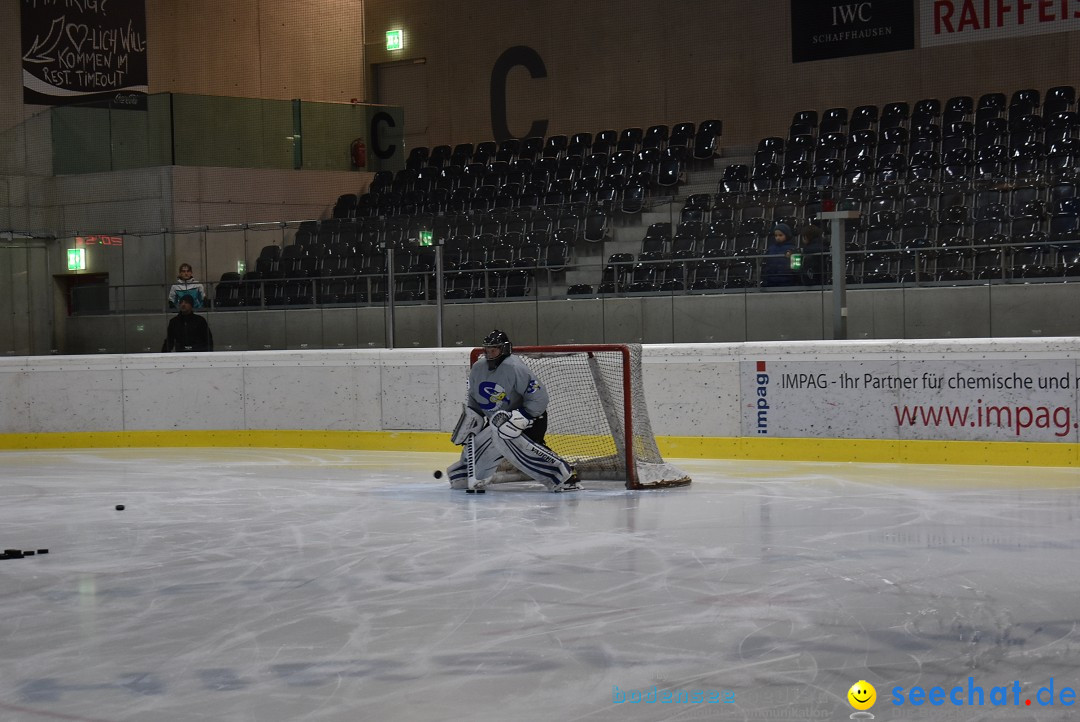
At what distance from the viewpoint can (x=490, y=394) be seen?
970 cm

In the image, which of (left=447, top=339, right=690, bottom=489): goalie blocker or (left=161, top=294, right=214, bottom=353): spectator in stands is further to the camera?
(left=161, top=294, right=214, bottom=353): spectator in stands

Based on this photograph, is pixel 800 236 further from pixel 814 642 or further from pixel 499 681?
pixel 499 681

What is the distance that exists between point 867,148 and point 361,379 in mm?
7939

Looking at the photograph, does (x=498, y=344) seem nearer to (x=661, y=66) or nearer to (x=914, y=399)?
(x=914, y=399)

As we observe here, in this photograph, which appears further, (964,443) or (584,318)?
(584,318)

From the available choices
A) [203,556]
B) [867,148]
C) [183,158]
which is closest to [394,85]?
[183,158]

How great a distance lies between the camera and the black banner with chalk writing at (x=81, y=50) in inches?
834

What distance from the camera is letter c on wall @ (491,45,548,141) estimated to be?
23.8 meters

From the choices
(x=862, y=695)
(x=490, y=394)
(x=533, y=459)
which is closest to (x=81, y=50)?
(x=490, y=394)

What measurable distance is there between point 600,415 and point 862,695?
6702 mm

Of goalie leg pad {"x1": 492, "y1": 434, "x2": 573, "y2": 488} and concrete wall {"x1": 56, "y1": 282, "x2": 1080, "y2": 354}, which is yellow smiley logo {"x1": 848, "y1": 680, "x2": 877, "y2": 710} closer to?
goalie leg pad {"x1": 492, "y1": 434, "x2": 573, "y2": 488}

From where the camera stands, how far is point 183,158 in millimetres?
19938

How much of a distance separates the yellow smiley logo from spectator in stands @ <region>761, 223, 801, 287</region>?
7.25 meters

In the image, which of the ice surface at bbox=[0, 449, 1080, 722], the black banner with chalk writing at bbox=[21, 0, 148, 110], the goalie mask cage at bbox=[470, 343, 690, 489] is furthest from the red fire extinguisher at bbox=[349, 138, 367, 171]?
the ice surface at bbox=[0, 449, 1080, 722]
